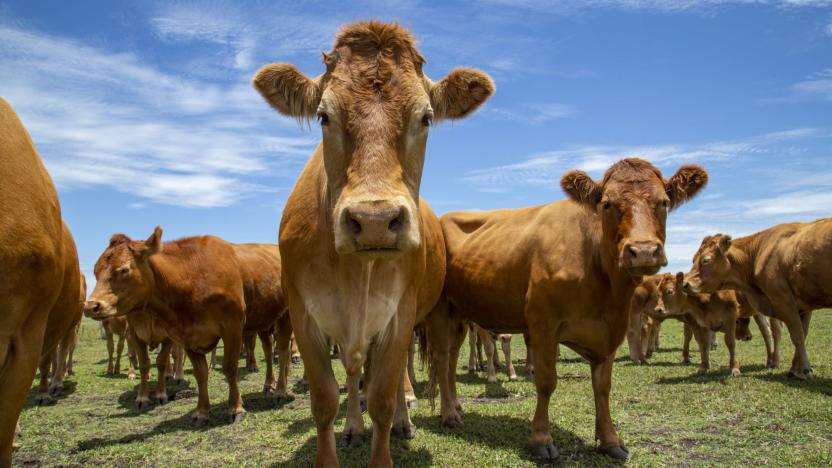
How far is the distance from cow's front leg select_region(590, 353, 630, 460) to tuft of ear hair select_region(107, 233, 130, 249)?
7316mm

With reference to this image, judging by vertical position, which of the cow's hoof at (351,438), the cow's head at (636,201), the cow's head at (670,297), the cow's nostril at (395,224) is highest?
the cow's head at (636,201)

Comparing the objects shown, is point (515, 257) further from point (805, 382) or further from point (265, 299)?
point (805, 382)

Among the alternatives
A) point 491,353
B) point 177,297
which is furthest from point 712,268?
point 177,297

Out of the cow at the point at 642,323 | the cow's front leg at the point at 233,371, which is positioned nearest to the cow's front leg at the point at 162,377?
the cow's front leg at the point at 233,371

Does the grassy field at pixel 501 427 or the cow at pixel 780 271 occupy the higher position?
the cow at pixel 780 271

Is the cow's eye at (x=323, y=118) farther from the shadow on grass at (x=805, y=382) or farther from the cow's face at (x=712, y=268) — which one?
A: the cow's face at (x=712, y=268)

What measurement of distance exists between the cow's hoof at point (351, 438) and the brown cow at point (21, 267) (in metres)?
3.64

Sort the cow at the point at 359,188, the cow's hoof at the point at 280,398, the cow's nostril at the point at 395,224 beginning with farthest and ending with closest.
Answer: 1. the cow's hoof at the point at 280,398
2. the cow at the point at 359,188
3. the cow's nostril at the point at 395,224

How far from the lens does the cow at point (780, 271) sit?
33.9 ft

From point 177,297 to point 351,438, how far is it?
400cm

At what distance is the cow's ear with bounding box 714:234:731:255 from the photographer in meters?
12.1

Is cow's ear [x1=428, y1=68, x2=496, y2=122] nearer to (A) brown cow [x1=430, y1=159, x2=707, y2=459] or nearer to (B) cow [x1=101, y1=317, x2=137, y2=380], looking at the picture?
(A) brown cow [x1=430, y1=159, x2=707, y2=459]

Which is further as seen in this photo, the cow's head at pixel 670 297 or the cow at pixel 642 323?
the cow's head at pixel 670 297

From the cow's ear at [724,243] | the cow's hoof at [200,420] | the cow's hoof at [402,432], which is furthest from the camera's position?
the cow's ear at [724,243]
